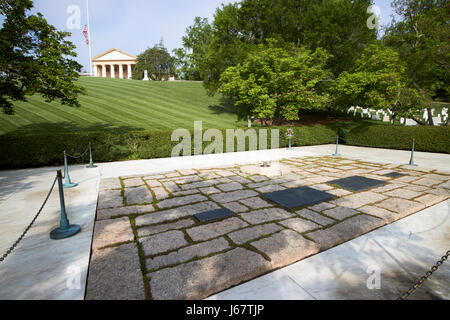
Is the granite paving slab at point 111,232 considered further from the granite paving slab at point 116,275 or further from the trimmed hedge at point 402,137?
the trimmed hedge at point 402,137

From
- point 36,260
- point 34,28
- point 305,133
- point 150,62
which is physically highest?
point 150,62

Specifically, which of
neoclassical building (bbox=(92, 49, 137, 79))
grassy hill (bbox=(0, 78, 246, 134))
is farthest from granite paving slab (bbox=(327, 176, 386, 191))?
neoclassical building (bbox=(92, 49, 137, 79))

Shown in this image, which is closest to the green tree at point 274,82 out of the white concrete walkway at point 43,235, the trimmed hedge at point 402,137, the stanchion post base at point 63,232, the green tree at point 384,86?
the green tree at point 384,86

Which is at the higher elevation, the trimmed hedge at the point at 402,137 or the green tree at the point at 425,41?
the green tree at the point at 425,41

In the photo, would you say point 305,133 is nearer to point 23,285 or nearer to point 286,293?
point 286,293

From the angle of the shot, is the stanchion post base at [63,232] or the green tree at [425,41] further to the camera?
the green tree at [425,41]

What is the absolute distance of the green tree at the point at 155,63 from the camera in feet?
234

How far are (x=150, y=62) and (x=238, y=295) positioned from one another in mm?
86020

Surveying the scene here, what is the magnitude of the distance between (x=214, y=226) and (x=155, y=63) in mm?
86138

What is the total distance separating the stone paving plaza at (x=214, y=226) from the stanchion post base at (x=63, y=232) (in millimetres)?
346

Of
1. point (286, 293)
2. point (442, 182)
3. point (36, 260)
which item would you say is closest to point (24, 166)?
point (36, 260)

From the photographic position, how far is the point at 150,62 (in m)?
76.7

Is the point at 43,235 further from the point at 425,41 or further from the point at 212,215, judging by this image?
the point at 425,41

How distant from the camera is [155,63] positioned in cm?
7875
